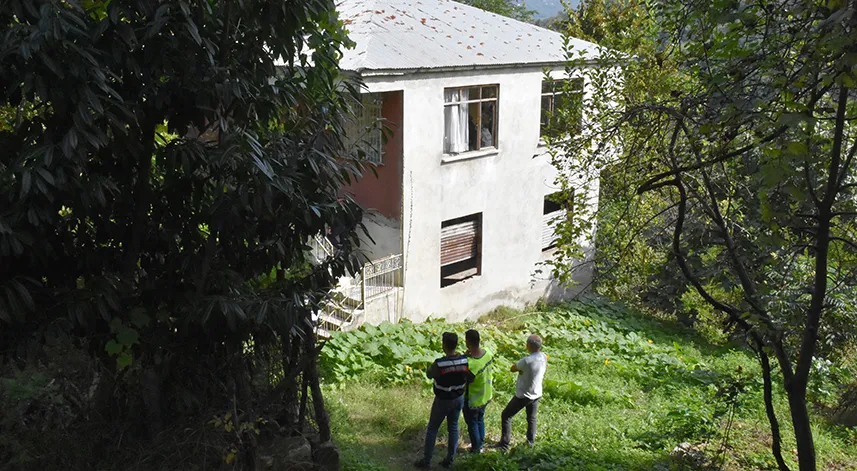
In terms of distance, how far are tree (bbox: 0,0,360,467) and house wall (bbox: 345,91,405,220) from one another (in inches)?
378

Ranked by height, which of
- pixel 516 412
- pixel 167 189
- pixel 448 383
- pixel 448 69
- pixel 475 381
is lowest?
pixel 516 412

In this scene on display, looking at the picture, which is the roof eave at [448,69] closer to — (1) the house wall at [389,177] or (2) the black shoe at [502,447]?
(1) the house wall at [389,177]

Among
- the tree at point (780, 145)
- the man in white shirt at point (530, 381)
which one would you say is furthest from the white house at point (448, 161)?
the tree at point (780, 145)

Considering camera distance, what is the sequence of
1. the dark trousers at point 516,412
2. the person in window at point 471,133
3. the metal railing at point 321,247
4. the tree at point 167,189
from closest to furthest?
the tree at point 167,189 → the metal railing at point 321,247 → the dark trousers at point 516,412 → the person in window at point 471,133

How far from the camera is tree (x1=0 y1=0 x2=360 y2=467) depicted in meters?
3.62

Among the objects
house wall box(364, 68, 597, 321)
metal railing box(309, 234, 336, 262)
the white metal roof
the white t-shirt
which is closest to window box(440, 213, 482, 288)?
house wall box(364, 68, 597, 321)

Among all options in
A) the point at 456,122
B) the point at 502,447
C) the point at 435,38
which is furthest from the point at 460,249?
the point at 502,447

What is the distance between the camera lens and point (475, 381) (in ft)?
26.0

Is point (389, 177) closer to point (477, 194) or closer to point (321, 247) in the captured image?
point (477, 194)

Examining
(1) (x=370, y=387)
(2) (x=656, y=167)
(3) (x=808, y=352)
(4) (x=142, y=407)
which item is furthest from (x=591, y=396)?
(4) (x=142, y=407)

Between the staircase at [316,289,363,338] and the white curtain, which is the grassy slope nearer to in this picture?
the staircase at [316,289,363,338]

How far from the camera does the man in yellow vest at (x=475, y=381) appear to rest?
7840 mm

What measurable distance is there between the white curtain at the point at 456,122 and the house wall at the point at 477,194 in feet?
0.95

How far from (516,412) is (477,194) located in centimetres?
938
